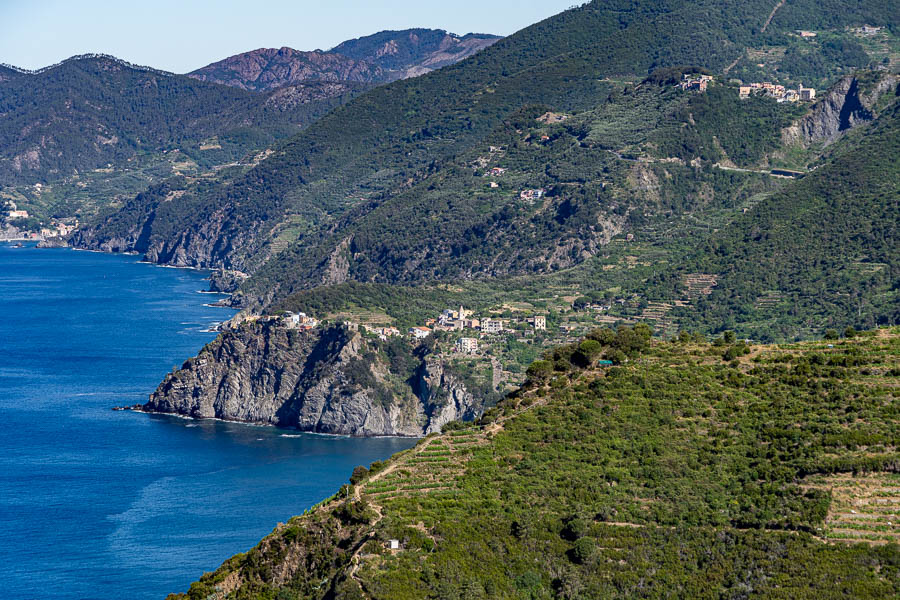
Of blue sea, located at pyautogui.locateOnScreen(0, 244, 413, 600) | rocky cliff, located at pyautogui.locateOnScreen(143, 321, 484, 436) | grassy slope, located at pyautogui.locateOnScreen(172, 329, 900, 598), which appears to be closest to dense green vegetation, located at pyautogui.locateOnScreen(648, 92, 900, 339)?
rocky cliff, located at pyautogui.locateOnScreen(143, 321, 484, 436)

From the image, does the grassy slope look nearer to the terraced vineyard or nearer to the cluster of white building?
the terraced vineyard

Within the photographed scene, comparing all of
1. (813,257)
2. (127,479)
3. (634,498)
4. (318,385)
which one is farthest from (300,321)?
(634,498)

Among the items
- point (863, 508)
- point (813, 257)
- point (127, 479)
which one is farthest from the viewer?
point (813, 257)

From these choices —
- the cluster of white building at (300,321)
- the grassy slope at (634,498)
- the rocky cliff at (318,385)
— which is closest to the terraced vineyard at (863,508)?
the grassy slope at (634,498)

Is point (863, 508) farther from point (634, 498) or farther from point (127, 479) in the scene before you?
point (127, 479)

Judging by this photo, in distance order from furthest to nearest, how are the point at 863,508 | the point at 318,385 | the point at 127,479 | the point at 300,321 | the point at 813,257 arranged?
1. the point at 813,257
2. the point at 300,321
3. the point at 318,385
4. the point at 127,479
5. the point at 863,508

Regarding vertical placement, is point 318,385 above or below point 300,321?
below

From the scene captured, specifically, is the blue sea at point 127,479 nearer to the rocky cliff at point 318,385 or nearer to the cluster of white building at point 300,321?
the rocky cliff at point 318,385
